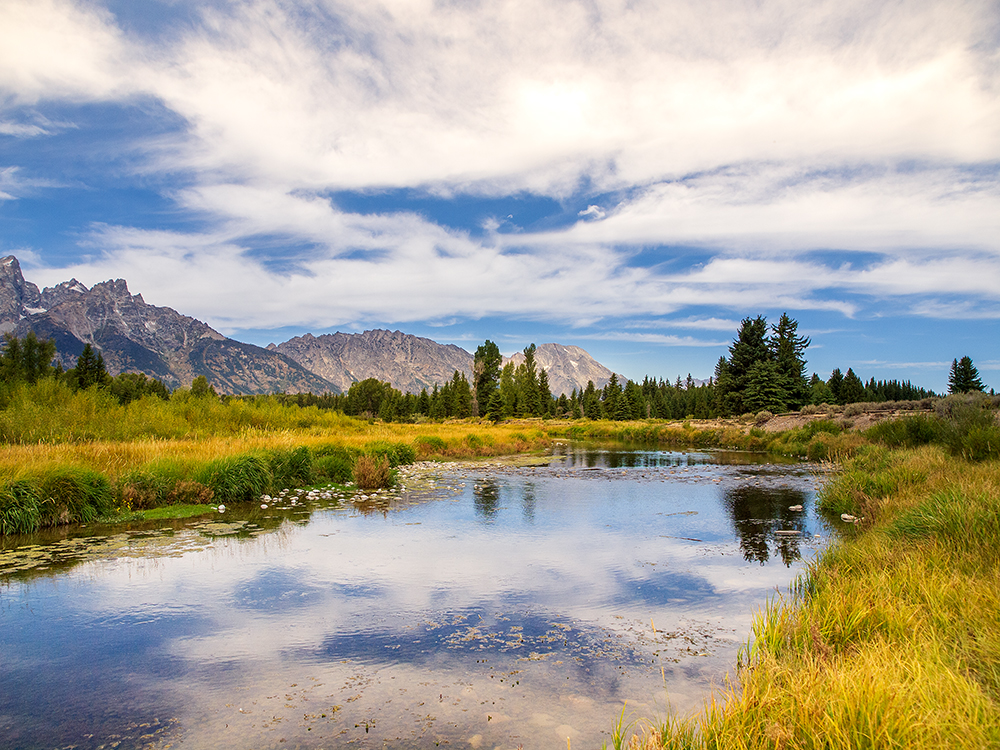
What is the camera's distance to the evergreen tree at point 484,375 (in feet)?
332

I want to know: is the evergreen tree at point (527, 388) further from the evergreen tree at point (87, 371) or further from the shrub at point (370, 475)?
the shrub at point (370, 475)

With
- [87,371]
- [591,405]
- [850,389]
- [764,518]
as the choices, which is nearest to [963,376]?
[850,389]

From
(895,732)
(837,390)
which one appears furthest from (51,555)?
(837,390)

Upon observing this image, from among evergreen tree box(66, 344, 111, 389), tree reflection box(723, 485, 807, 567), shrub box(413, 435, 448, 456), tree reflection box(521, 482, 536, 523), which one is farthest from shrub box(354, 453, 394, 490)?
evergreen tree box(66, 344, 111, 389)

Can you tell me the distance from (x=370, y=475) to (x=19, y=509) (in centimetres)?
1020

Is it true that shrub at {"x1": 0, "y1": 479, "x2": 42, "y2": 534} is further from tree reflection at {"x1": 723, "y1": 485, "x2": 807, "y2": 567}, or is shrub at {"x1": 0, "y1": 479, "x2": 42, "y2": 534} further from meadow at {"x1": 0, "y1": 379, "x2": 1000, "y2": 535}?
tree reflection at {"x1": 723, "y1": 485, "x2": 807, "y2": 567}

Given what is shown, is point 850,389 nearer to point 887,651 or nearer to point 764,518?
point 764,518

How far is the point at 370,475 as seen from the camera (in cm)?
2003

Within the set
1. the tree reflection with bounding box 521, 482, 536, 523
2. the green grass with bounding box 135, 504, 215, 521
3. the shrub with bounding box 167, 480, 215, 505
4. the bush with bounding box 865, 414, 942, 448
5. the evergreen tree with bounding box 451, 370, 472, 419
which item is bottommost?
the tree reflection with bounding box 521, 482, 536, 523

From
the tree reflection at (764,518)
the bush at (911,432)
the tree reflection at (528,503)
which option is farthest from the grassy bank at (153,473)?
the bush at (911,432)

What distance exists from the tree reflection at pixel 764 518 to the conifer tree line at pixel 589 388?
2897 centimetres

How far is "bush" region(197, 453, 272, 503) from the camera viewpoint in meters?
15.9

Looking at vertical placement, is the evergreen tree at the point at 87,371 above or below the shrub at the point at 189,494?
above

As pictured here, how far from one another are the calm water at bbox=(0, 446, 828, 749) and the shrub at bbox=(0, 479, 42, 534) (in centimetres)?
74
